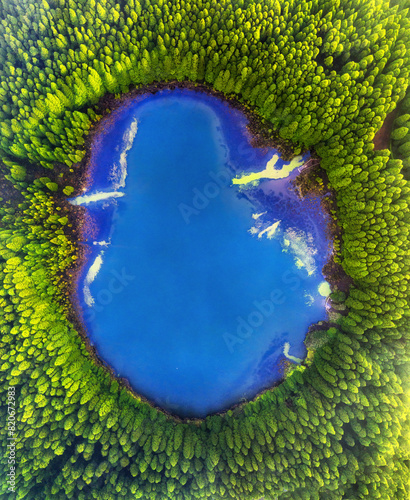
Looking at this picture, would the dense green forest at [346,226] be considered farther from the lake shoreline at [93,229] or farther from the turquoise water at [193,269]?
the turquoise water at [193,269]

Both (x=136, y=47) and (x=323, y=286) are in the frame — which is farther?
(x=323, y=286)

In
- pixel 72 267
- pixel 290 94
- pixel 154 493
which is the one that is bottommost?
pixel 154 493

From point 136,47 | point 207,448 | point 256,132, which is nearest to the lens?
point 136,47

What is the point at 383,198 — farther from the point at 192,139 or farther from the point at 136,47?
the point at 136,47

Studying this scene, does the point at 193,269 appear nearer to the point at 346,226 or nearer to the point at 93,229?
the point at 93,229

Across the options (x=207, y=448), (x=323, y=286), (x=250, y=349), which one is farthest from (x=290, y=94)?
(x=207, y=448)

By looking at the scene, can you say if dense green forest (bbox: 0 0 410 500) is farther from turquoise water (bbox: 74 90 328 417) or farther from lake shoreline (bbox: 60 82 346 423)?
turquoise water (bbox: 74 90 328 417)
